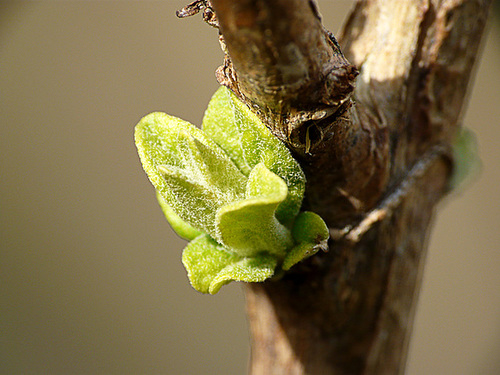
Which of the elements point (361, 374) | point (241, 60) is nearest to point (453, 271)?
point (361, 374)

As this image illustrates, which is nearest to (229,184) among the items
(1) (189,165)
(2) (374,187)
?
(1) (189,165)

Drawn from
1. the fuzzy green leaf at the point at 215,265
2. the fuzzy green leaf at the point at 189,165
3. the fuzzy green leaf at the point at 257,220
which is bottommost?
the fuzzy green leaf at the point at 215,265

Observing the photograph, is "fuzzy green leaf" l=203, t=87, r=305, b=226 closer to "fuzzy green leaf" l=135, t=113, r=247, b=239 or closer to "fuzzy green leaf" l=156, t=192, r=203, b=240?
"fuzzy green leaf" l=135, t=113, r=247, b=239

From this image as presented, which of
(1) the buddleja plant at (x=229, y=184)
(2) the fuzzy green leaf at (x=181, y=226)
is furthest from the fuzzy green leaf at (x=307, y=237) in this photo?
(2) the fuzzy green leaf at (x=181, y=226)

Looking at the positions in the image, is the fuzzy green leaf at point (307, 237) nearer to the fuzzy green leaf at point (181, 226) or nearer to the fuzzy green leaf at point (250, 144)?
the fuzzy green leaf at point (250, 144)

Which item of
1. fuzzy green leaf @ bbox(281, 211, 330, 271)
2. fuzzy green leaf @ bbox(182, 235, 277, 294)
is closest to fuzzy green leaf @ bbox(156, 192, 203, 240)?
fuzzy green leaf @ bbox(182, 235, 277, 294)

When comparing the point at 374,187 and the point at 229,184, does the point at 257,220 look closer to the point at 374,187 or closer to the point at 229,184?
the point at 229,184

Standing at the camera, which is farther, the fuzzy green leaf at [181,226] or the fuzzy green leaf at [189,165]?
the fuzzy green leaf at [181,226]

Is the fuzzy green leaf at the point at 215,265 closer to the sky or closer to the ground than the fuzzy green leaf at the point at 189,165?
closer to the ground
